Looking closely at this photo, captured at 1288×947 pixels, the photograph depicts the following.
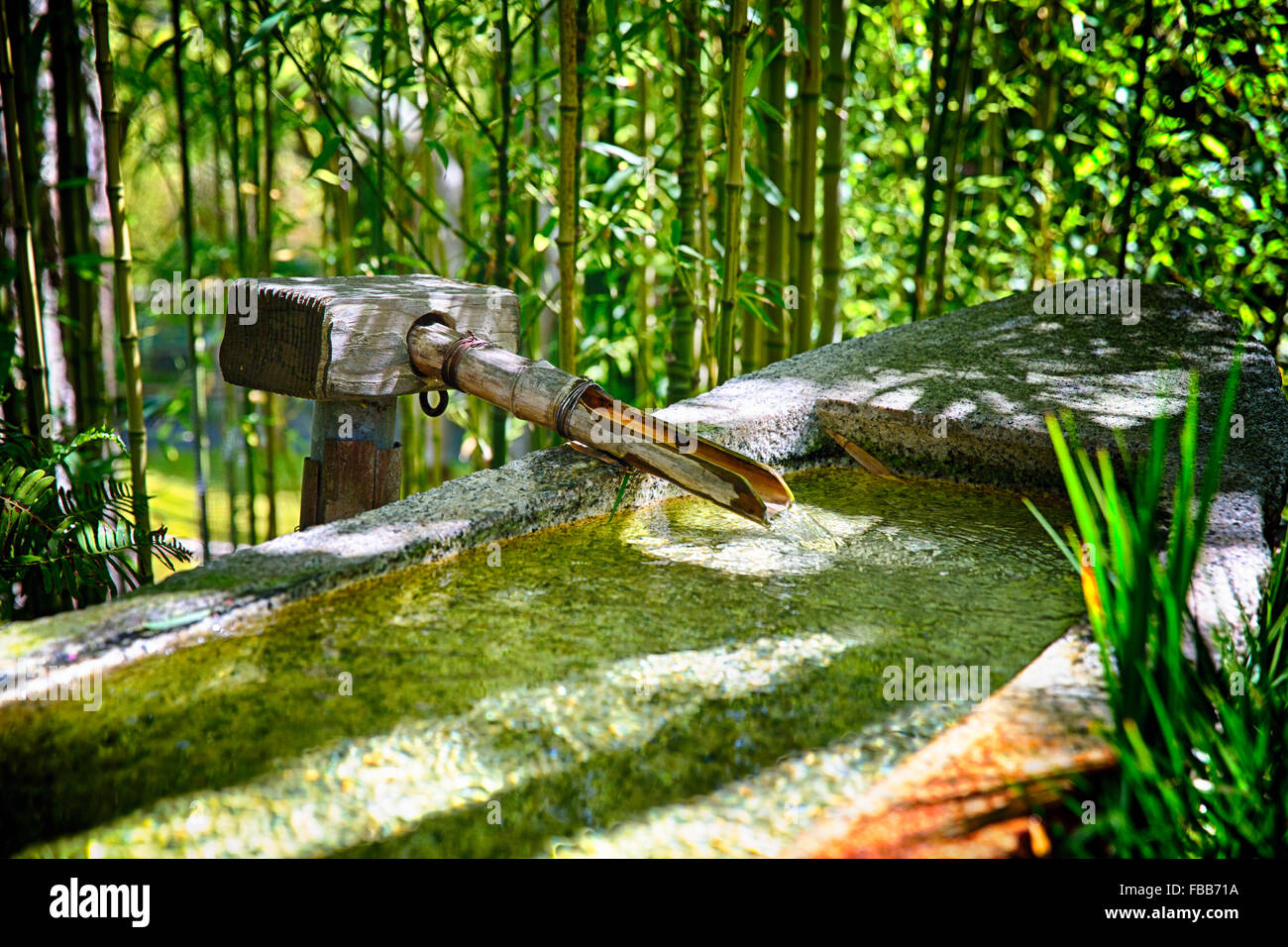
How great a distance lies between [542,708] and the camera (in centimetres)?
114

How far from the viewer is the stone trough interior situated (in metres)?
0.95

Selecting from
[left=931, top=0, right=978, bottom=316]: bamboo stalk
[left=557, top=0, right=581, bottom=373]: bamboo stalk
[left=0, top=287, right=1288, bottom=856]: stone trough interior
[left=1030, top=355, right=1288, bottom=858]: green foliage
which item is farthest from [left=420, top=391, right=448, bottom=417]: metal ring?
[left=931, top=0, right=978, bottom=316]: bamboo stalk

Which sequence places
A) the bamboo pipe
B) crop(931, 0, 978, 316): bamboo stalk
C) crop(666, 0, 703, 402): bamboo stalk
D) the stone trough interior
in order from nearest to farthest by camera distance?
the stone trough interior → the bamboo pipe → crop(666, 0, 703, 402): bamboo stalk → crop(931, 0, 978, 316): bamboo stalk

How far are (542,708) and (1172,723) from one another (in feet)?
2.11

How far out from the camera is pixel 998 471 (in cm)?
192

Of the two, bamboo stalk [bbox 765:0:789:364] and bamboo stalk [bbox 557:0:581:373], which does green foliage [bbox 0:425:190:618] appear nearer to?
bamboo stalk [bbox 557:0:581:373]

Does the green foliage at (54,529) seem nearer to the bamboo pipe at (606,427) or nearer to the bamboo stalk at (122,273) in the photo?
the bamboo stalk at (122,273)

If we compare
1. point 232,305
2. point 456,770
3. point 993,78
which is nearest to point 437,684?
point 456,770

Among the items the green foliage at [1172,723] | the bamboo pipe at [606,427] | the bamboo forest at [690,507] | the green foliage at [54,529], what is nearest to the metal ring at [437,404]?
the bamboo forest at [690,507]

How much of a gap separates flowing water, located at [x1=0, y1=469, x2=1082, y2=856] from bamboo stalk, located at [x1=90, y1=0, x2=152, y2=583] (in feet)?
2.66

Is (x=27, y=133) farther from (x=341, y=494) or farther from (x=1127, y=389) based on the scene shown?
(x=1127, y=389)

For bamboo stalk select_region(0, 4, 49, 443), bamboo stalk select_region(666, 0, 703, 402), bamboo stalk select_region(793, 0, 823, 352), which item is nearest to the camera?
bamboo stalk select_region(0, 4, 49, 443)

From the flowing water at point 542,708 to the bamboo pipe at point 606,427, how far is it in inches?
4.2

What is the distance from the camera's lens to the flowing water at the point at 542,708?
0.95 m
